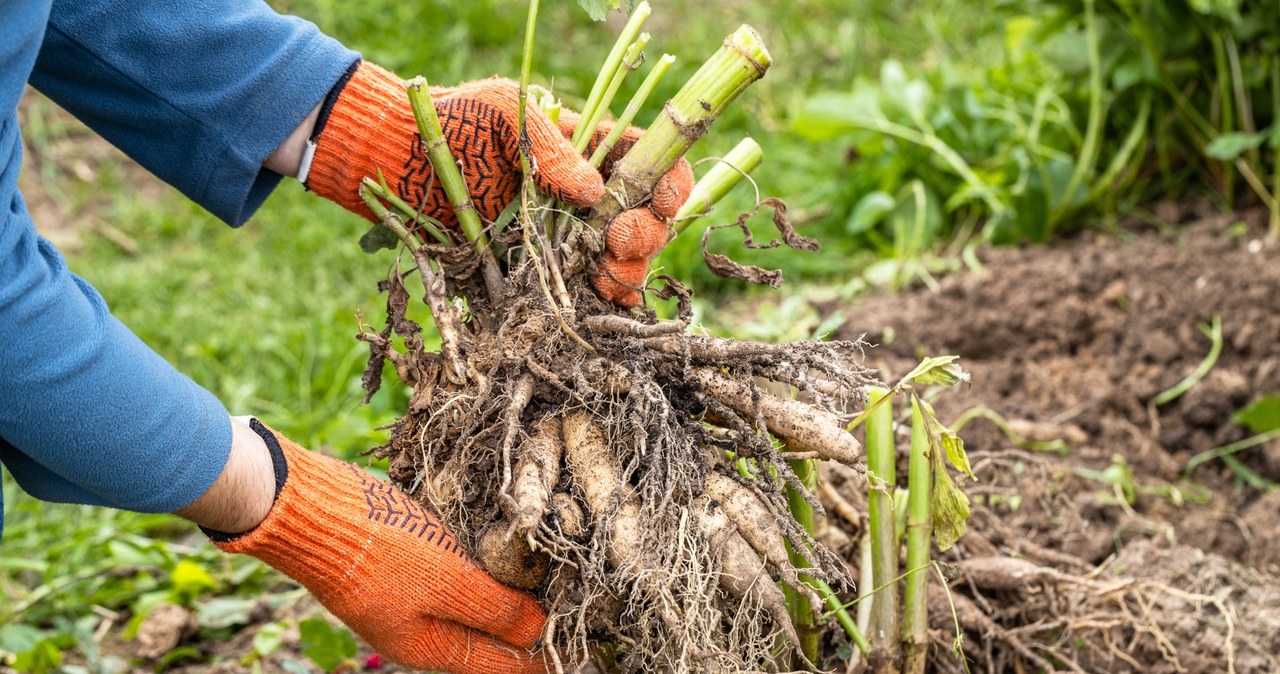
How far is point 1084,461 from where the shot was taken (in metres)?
2.35

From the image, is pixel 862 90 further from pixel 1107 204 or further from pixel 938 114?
pixel 1107 204

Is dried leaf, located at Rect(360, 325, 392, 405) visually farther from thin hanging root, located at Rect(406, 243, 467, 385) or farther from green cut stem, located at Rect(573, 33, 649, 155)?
green cut stem, located at Rect(573, 33, 649, 155)

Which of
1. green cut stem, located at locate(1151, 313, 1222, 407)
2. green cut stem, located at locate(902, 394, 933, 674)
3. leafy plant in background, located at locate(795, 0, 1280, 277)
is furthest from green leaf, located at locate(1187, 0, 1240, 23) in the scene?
green cut stem, located at locate(902, 394, 933, 674)

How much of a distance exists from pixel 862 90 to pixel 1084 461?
163 centimetres

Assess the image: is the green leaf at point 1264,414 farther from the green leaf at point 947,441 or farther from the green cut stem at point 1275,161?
the green leaf at point 947,441

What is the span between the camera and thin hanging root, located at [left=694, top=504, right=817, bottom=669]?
4.52 feet

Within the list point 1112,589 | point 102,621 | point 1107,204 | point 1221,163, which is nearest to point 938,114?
point 1107,204

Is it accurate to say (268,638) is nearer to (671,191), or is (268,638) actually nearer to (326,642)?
(326,642)

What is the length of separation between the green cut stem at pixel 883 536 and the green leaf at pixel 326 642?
0.85m

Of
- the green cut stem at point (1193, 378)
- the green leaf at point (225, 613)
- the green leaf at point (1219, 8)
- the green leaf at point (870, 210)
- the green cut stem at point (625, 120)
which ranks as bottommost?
the green leaf at point (225, 613)

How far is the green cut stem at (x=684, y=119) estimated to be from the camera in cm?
145

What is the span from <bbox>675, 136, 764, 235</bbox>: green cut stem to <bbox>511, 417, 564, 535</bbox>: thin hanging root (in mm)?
380

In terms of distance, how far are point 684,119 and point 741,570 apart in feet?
1.94

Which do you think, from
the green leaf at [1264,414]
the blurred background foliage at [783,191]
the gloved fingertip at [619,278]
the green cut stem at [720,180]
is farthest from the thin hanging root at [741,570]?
the green leaf at [1264,414]
